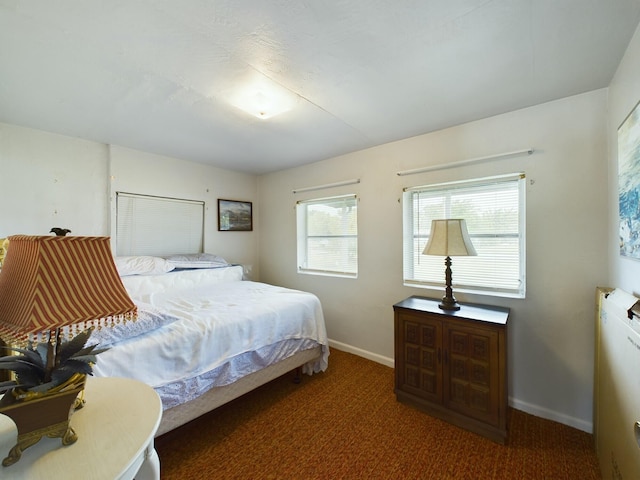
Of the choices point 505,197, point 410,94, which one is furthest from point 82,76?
point 505,197

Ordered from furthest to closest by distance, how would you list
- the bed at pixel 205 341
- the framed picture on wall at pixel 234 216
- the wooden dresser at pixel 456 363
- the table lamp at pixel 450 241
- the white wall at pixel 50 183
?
the framed picture on wall at pixel 234 216 < the white wall at pixel 50 183 < the table lamp at pixel 450 241 < the wooden dresser at pixel 456 363 < the bed at pixel 205 341

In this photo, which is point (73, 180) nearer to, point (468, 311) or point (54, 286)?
point (54, 286)

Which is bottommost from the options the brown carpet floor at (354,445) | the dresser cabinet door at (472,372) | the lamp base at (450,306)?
the brown carpet floor at (354,445)

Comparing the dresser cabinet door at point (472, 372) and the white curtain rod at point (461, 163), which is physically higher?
the white curtain rod at point (461, 163)

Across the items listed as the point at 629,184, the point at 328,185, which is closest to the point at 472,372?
the point at 629,184

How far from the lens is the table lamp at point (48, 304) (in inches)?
26.7

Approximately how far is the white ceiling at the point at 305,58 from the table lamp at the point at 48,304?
1.13m

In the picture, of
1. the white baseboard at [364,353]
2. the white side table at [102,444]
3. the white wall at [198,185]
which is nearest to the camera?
the white side table at [102,444]

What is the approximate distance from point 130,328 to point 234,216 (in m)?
2.57

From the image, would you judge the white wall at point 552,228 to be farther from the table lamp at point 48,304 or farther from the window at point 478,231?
the table lamp at point 48,304

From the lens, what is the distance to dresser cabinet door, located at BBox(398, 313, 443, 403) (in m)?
2.00

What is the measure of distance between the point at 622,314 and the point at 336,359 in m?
2.33

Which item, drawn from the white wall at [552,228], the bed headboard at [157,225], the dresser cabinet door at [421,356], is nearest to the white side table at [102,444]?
the dresser cabinet door at [421,356]

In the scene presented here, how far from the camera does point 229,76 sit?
164cm
